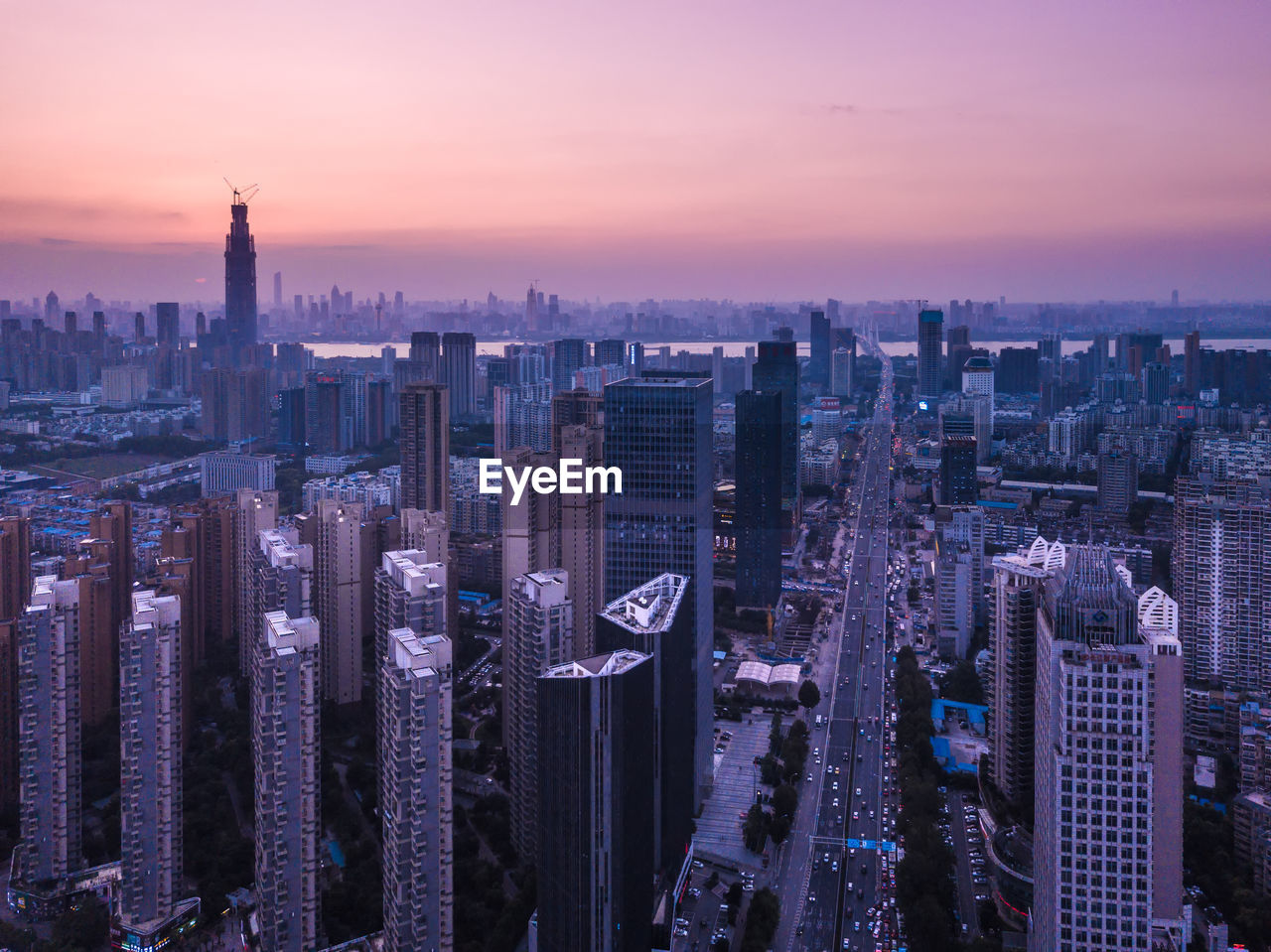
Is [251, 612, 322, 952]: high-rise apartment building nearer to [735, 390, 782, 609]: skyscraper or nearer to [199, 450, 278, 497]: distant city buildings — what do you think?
[735, 390, 782, 609]: skyscraper

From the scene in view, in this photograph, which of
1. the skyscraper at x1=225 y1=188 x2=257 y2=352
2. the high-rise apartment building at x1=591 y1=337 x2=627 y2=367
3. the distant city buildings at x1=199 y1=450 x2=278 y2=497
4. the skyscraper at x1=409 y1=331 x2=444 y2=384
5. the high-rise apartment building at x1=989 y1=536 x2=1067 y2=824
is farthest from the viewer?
the skyscraper at x1=409 y1=331 x2=444 y2=384

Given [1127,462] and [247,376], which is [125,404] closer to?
[247,376]

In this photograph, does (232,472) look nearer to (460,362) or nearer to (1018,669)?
(460,362)

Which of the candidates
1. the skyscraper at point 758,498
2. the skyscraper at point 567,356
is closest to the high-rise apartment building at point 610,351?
the skyscraper at point 567,356

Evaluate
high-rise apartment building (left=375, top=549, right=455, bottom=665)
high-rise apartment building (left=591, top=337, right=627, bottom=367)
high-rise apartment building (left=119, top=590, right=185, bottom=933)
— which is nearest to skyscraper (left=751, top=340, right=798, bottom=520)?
high-rise apartment building (left=591, top=337, right=627, bottom=367)

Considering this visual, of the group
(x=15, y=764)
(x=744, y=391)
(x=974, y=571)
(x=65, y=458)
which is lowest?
(x=15, y=764)

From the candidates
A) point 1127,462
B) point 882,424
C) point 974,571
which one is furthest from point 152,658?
point 882,424

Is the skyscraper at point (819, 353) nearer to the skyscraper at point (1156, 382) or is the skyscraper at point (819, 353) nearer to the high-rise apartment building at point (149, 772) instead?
the skyscraper at point (1156, 382)
